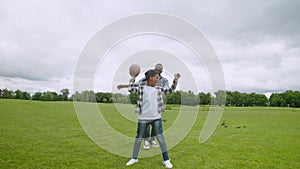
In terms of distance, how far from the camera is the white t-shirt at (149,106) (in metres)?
4.47

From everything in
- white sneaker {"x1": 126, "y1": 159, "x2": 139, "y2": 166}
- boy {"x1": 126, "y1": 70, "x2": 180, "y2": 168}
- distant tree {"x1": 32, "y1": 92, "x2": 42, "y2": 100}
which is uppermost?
distant tree {"x1": 32, "y1": 92, "x2": 42, "y2": 100}

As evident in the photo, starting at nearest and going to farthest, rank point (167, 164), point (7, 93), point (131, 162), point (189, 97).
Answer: point (167, 164)
point (131, 162)
point (189, 97)
point (7, 93)

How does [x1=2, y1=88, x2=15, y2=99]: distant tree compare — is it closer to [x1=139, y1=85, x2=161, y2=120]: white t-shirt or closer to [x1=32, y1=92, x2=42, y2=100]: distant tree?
[x1=32, y1=92, x2=42, y2=100]: distant tree

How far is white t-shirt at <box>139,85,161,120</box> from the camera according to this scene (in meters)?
4.47

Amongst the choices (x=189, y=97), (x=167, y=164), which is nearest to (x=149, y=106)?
(x=167, y=164)

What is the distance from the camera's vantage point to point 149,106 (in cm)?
447

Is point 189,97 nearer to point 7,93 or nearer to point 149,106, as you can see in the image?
point 149,106

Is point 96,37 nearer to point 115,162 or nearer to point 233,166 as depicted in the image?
point 115,162

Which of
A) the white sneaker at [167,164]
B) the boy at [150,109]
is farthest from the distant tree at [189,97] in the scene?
the white sneaker at [167,164]

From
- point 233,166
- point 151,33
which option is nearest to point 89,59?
point 151,33

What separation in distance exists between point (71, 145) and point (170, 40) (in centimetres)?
404

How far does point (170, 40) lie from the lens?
6.65m

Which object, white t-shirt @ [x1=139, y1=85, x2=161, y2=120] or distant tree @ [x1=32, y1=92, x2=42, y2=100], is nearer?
white t-shirt @ [x1=139, y1=85, x2=161, y2=120]

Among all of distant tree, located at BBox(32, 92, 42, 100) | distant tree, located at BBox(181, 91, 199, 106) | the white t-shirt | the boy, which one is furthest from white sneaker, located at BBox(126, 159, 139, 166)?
distant tree, located at BBox(32, 92, 42, 100)
